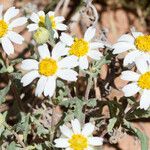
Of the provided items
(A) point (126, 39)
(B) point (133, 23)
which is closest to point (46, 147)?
(A) point (126, 39)

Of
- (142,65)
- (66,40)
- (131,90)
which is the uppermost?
(66,40)

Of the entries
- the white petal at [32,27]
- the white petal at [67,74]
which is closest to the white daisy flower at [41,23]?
the white petal at [32,27]

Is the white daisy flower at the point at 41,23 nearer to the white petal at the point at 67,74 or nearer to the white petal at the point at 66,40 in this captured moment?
the white petal at the point at 66,40

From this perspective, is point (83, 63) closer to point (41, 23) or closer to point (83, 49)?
point (83, 49)

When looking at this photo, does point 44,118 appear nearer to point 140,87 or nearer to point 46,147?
point 46,147

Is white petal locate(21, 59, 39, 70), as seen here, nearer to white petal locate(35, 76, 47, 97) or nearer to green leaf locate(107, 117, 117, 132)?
white petal locate(35, 76, 47, 97)

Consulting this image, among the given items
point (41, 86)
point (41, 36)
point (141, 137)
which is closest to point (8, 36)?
point (41, 36)

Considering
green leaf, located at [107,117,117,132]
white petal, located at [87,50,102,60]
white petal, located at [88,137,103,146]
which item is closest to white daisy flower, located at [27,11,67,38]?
white petal, located at [87,50,102,60]
